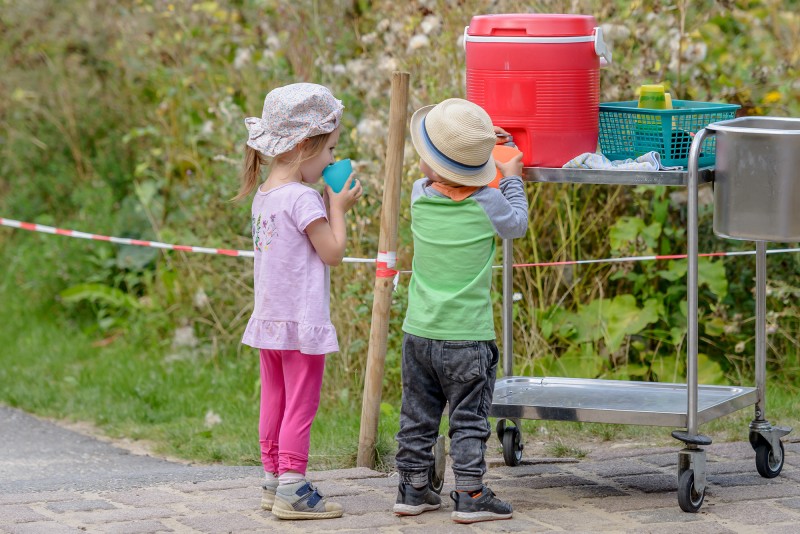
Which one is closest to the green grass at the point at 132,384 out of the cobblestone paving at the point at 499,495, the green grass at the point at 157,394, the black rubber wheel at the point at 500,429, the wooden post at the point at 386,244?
the green grass at the point at 157,394

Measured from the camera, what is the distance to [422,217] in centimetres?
398

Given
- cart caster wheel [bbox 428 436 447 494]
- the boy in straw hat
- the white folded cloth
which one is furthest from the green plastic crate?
cart caster wheel [bbox 428 436 447 494]

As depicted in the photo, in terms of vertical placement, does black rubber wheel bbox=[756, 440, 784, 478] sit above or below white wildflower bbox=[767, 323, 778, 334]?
below

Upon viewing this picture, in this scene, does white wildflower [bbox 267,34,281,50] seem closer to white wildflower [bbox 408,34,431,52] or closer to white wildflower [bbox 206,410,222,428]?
white wildflower [bbox 408,34,431,52]

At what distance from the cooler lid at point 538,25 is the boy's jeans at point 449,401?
109 centimetres

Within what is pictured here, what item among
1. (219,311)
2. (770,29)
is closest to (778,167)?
(219,311)

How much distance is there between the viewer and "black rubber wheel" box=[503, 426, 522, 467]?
472 cm

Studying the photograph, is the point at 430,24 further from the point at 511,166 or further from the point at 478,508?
the point at 478,508

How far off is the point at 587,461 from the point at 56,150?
557 centimetres

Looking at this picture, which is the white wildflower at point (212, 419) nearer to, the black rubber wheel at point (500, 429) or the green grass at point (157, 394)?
the green grass at point (157, 394)

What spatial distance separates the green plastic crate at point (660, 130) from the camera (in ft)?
14.0

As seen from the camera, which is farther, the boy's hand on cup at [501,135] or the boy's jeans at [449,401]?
the boy's hand on cup at [501,135]

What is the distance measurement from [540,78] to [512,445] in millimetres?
1428

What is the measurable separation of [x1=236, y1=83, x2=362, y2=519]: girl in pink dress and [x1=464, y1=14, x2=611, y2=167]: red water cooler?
1.95 feet
